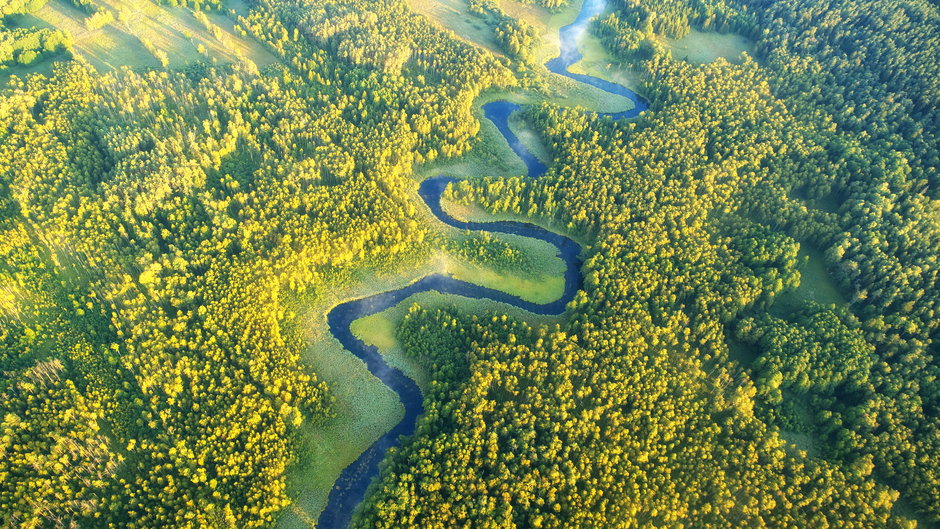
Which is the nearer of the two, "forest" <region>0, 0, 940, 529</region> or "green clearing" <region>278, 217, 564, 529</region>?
"forest" <region>0, 0, 940, 529</region>

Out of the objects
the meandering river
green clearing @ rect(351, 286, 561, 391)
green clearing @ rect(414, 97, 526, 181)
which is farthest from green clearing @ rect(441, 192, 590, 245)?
green clearing @ rect(351, 286, 561, 391)

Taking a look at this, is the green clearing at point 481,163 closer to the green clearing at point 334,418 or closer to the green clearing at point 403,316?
the green clearing at point 403,316

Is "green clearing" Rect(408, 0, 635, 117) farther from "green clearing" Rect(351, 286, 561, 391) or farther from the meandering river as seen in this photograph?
"green clearing" Rect(351, 286, 561, 391)

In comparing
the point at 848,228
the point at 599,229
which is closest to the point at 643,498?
the point at 599,229

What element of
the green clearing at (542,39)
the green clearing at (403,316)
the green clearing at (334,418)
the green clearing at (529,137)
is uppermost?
the green clearing at (542,39)

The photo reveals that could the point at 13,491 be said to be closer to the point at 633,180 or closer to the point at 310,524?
the point at 310,524

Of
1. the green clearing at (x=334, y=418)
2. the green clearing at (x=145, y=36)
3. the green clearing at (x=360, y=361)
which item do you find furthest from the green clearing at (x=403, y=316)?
the green clearing at (x=145, y=36)
